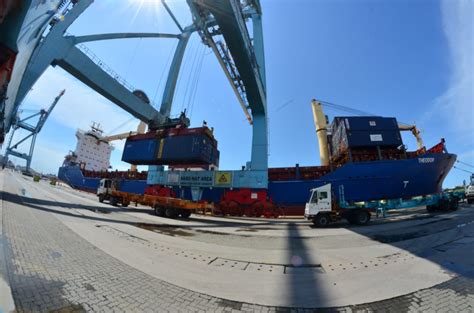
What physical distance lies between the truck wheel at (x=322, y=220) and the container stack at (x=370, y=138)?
7.22 metres

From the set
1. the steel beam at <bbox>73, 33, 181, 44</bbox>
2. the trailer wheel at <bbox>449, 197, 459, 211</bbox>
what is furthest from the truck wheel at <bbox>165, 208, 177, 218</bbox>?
the trailer wheel at <bbox>449, 197, 459, 211</bbox>

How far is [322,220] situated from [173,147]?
13.6m

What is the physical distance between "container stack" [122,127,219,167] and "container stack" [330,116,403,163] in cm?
1239

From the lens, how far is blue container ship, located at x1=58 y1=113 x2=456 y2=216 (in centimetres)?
1390

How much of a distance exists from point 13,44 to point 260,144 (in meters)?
16.2

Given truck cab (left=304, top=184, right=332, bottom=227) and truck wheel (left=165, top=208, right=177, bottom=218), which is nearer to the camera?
truck cab (left=304, top=184, right=332, bottom=227)

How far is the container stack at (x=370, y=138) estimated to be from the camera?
15.3m

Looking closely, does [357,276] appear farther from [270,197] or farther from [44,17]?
[270,197]

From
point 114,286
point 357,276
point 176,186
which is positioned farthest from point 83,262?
point 176,186

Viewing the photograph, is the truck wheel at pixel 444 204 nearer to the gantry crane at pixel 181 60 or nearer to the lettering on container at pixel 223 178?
the gantry crane at pixel 181 60

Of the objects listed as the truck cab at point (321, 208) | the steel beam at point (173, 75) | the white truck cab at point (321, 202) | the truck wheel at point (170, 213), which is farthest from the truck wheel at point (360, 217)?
the steel beam at point (173, 75)

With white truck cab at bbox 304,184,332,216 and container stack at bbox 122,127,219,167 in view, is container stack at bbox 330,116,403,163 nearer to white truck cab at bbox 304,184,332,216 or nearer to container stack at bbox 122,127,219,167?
white truck cab at bbox 304,184,332,216

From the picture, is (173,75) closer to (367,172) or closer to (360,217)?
(367,172)

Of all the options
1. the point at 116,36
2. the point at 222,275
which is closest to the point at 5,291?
the point at 222,275
